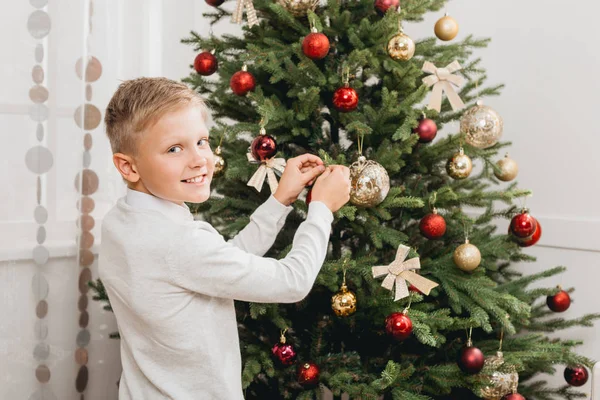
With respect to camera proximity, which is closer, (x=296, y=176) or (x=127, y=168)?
(x=127, y=168)

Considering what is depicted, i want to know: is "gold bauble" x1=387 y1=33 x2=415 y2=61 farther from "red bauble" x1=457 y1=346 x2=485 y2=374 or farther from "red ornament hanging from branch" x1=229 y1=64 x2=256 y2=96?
"red bauble" x1=457 y1=346 x2=485 y2=374

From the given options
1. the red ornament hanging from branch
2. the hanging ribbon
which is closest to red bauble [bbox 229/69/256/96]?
the red ornament hanging from branch

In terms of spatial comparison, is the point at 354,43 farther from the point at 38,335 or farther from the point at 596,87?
the point at 38,335

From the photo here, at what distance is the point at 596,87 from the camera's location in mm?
2053

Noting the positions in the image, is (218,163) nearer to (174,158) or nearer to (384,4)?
(174,158)

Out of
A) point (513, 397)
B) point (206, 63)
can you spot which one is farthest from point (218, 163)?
point (513, 397)

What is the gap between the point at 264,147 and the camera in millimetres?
1506

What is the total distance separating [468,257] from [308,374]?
1.62ft

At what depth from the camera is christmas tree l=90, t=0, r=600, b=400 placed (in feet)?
4.99

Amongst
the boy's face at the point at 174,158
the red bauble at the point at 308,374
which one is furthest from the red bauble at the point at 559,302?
the boy's face at the point at 174,158

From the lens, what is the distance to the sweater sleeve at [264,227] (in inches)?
55.6

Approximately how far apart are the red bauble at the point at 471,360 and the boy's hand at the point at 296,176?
571 mm

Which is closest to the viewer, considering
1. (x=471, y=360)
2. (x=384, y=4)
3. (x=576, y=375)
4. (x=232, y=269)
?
(x=232, y=269)

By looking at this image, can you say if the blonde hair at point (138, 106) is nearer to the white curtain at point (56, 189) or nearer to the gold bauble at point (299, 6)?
the gold bauble at point (299, 6)
